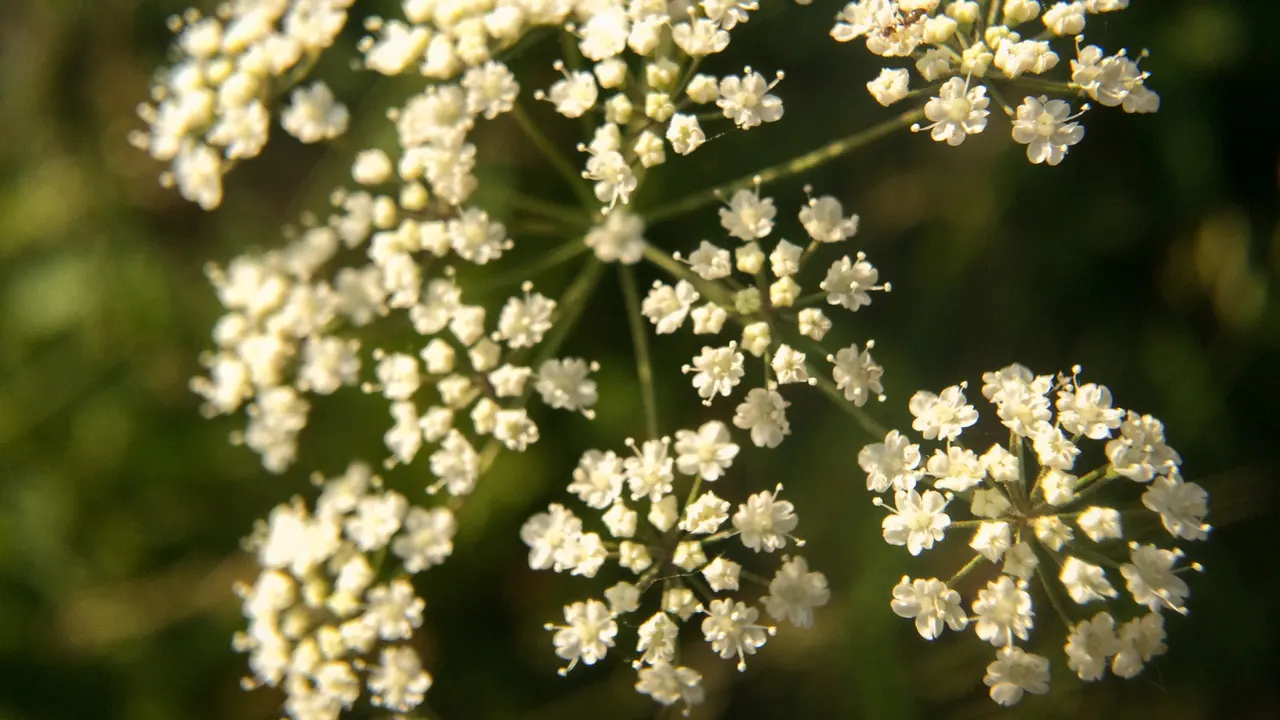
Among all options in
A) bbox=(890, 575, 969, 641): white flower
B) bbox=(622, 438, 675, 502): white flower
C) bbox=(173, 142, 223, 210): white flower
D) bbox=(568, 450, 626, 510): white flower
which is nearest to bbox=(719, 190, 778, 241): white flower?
bbox=(622, 438, 675, 502): white flower

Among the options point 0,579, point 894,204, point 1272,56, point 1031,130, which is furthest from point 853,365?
point 0,579

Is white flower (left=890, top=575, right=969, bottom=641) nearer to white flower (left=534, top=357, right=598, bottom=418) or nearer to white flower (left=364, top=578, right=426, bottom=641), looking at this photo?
white flower (left=534, top=357, right=598, bottom=418)

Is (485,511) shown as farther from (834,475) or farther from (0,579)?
(0,579)

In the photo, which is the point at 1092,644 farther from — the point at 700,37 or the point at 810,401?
the point at 700,37

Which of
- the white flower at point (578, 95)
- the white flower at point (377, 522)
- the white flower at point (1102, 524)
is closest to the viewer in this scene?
the white flower at point (1102, 524)

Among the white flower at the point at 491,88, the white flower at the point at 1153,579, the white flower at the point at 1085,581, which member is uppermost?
the white flower at the point at 491,88

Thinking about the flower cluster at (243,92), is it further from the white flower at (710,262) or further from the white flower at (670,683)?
the white flower at (670,683)

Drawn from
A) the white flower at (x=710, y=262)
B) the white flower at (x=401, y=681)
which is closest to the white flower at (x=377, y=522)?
the white flower at (x=401, y=681)

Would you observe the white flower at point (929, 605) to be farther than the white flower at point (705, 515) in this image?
No
